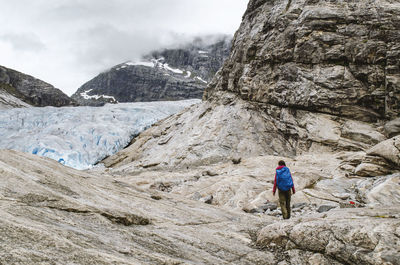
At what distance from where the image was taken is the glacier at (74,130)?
128 feet

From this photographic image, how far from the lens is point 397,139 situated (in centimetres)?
1623

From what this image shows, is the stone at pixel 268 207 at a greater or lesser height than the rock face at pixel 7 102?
lesser

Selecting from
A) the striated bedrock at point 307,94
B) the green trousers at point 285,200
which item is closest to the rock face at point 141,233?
the green trousers at point 285,200

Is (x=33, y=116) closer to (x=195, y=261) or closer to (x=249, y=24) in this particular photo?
(x=249, y=24)

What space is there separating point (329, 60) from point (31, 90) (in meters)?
87.3

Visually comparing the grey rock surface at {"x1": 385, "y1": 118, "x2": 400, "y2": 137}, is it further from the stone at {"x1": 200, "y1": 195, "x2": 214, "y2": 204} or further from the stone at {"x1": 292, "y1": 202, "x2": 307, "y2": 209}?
the stone at {"x1": 200, "y1": 195, "x2": 214, "y2": 204}

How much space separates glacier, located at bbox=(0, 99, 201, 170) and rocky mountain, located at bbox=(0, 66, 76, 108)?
37050 millimetres

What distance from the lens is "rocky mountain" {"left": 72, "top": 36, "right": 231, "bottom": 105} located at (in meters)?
152

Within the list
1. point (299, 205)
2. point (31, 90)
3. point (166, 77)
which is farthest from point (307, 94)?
point (166, 77)

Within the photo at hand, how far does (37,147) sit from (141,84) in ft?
422

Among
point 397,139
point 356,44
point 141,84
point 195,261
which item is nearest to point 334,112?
point 356,44

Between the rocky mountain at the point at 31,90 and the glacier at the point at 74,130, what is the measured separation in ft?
122

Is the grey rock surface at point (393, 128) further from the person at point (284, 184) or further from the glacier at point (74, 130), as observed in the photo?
the glacier at point (74, 130)

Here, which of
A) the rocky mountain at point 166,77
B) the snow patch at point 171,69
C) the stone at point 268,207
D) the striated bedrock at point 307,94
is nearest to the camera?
the stone at point 268,207
